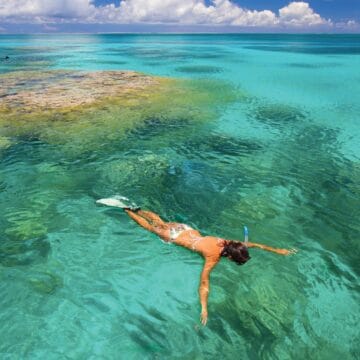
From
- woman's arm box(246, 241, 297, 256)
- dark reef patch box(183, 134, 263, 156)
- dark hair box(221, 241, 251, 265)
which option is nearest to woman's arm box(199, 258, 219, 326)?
dark hair box(221, 241, 251, 265)

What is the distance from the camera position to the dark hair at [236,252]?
786cm

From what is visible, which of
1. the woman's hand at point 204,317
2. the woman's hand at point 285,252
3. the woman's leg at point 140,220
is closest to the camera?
the woman's hand at point 204,317

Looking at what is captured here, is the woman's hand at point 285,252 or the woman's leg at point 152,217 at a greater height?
the woman's hand at point 285,252

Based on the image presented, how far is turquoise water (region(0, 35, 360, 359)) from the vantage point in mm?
6824

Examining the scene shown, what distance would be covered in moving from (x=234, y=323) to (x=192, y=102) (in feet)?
65.1

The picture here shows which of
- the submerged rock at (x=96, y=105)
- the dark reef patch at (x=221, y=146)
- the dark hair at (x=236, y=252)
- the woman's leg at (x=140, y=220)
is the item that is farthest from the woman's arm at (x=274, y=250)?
the submerged rock at (x=96, y=105)

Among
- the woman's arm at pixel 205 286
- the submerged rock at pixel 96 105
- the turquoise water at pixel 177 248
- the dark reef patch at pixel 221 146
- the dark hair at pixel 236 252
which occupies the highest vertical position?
the dark hair at pixel 236 252

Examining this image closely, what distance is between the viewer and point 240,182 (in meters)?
12.8

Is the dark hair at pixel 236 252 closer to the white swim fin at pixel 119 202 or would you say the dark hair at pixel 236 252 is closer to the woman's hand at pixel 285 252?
the woman's hand at pixel 285 252

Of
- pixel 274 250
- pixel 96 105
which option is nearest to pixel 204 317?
pixel 274 250

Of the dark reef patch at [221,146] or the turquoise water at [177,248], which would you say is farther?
the dark reef patch at [221,146]

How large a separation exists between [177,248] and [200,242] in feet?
2.88

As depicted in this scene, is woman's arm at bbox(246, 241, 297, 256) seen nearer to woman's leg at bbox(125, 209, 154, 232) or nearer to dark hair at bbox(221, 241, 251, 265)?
dark hair at bbox(221, 241, 251, 265)

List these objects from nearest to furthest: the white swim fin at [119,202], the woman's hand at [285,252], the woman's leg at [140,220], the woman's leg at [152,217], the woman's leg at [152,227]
Result: 1. the woman's hand at [285,252]
2. the woman's leg at [152,227]
3. the woman's leg at [140,220]
4. the woman's leg at [152,217]
5. the white swim fin at [119,202]
